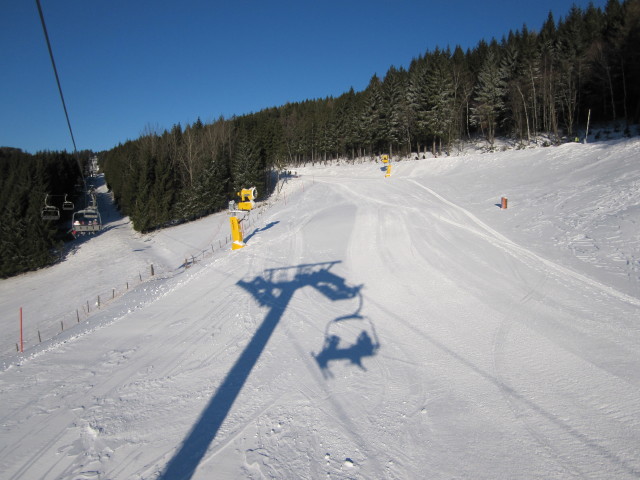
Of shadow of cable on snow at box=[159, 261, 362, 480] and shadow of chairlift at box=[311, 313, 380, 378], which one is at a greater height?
shadow of cable on snow at box=[159, 261, 362, 480]

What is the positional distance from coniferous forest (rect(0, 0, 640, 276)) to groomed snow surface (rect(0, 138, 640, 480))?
2409 cm

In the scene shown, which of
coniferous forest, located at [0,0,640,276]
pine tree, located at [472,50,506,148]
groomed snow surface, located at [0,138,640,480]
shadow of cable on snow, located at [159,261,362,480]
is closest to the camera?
groomed snow surface, located at [0,138,640,480]

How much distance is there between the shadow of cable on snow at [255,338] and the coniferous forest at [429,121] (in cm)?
2910

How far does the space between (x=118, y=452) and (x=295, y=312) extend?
5.16 m

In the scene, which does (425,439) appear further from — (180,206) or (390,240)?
(180,206)

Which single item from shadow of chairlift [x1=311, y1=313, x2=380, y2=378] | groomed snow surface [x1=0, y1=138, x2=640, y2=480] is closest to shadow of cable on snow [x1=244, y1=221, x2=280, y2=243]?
groomed snow surface [x1=0, y1=138, x2=640, y2=480]

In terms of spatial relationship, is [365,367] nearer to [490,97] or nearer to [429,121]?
[429,121]

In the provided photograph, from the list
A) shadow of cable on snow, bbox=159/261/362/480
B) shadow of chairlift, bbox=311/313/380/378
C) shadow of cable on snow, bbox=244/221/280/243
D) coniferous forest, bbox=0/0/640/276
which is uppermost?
coniferous forest, bbox=0/0/640/276

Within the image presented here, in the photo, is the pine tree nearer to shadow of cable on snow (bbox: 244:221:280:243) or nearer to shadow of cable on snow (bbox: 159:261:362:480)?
shadow of cable on snow (bbox: 244:221:280:243)

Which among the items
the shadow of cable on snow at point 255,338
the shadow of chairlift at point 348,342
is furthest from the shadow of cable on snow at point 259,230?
the shadow of chairlift at point 348,342

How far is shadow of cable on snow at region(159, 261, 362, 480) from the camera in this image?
4496 millimetres

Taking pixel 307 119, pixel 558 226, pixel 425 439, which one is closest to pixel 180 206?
pixel 558 226

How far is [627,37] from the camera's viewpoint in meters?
34.3

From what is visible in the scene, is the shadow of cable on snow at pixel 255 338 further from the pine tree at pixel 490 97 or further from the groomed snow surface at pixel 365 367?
the pine tree at pixel 490 97
